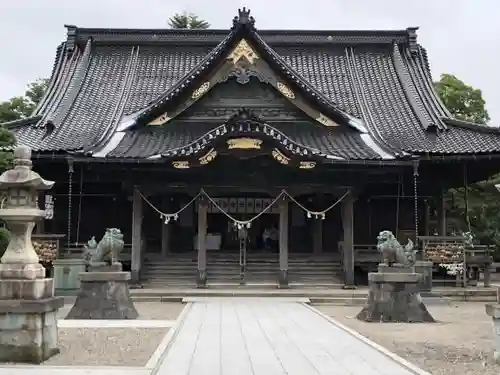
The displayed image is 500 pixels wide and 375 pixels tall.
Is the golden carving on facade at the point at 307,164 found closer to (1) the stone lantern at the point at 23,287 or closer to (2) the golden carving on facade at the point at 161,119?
(2) the golden carving on facade at the point at 161,119

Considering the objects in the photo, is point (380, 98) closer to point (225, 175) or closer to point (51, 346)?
point (225, 175)

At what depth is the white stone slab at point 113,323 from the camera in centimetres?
1281

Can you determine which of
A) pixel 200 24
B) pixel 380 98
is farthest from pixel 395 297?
pixel 200 24

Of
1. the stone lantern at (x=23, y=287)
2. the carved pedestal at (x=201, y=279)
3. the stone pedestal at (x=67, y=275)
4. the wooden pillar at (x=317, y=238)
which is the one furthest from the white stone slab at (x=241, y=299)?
the stone lantern at (x=23, y=287)

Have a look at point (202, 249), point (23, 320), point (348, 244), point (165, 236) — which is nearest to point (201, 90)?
point (165, 236)

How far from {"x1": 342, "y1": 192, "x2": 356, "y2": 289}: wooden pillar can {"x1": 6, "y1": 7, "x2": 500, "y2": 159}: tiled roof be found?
1.60 m

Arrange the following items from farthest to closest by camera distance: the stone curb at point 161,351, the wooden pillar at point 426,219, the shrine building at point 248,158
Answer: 1. the wooden pillar at point 426,219
2. the shrine building at point 248,158
3. the stone curb at point 161,351

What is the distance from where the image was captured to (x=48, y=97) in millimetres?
24906

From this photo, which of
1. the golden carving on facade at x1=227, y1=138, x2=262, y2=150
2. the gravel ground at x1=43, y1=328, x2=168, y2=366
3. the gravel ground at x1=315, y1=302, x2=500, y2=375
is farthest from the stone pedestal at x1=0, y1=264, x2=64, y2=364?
the golden carving on facade at x1=227, y1=138, x2=262, y2=150

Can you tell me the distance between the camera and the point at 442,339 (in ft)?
37.9

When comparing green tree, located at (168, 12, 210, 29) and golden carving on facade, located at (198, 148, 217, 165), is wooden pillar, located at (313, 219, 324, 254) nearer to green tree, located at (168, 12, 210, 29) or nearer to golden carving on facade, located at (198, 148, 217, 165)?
golden carving on facade, located at (198, 148, 217, 165)

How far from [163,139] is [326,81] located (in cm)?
775

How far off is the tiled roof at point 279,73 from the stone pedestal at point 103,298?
684 cm

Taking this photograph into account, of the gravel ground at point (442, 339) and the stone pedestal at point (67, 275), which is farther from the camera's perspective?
the stone pedestal at point (67, 275)
